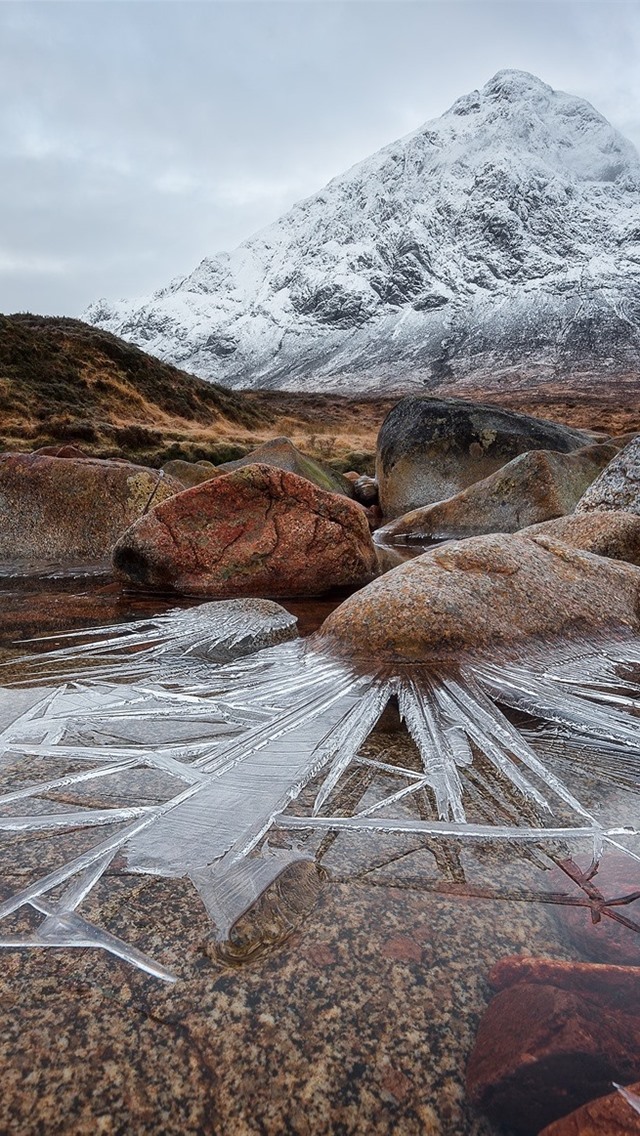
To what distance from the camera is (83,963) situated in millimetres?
818

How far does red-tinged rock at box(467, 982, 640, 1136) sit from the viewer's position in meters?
0.63

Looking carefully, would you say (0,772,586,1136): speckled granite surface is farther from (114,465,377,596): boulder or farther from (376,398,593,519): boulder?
(376,398,593,519): boulder

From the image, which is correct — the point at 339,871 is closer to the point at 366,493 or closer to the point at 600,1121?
the point at 600,1121

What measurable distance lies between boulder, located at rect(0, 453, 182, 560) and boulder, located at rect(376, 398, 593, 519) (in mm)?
5612

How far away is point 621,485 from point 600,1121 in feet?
16.0

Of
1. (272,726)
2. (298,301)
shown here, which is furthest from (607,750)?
(298,301)

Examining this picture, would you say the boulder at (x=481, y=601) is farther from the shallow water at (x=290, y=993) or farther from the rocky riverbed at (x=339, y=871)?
the shallow water at (x=290, y=993)

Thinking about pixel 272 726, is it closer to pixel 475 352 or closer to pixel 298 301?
pixel 475 352

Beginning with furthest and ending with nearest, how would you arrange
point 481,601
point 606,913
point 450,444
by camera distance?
point 450,444 < point 481,601 < point 606,913

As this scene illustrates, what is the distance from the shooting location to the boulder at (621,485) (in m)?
4.74

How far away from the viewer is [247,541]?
170 inches

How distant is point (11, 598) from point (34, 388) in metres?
17.7

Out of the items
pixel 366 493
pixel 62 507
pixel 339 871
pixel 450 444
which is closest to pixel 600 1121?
pixel 339 871

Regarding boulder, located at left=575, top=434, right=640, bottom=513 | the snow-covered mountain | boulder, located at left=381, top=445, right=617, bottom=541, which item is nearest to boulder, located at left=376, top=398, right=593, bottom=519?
boulder, located at left=381, top=445, right=617, bottom=541
